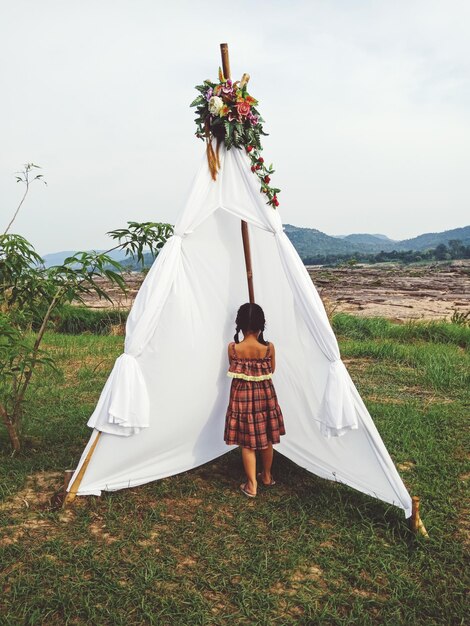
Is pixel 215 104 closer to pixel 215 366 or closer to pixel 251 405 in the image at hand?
pixel 215 366

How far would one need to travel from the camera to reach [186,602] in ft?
7.84

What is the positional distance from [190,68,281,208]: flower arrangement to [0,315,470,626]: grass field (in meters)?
1.80

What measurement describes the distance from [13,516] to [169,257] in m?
1.69

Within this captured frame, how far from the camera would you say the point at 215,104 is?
121 inches

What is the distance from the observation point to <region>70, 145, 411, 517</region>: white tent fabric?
306 cm

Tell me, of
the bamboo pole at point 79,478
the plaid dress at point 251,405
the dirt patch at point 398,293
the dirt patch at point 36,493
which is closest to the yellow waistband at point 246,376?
the plaid dress at point 251,405

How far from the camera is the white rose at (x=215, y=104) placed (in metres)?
3.06

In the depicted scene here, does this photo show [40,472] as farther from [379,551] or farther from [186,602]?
[379,551]

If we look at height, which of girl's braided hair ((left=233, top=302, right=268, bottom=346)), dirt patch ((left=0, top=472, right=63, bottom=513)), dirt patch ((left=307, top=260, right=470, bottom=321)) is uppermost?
girl's braided hair ((left=233, top=302, right=268, bottom=346))

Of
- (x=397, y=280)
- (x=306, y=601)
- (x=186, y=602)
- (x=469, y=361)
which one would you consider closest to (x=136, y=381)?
(x=186, y=602)

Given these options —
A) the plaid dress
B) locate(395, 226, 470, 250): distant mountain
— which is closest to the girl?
the plaid dress

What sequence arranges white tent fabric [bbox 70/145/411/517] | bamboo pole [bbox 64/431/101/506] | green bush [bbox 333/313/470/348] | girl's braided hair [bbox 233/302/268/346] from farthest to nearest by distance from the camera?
green bush [bbox 333/313/470/348] → girl's braided hair [bbox 233/302/268/346] → bamboo pole [bbox 64/431/101/506] → white tent fabric [bbox 70/145/411/517]

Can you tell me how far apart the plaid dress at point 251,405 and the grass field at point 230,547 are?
0.36m

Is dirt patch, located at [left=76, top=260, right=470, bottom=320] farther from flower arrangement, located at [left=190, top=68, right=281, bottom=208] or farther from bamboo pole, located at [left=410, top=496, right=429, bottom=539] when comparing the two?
bamboo pole, located at [left=410, top=496, right=429, bottom=539]
